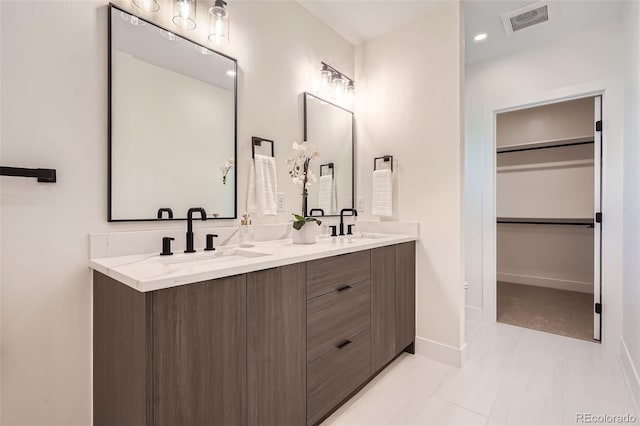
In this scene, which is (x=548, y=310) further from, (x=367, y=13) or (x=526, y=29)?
(x=367, y=13)

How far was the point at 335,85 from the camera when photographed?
250 centimetres

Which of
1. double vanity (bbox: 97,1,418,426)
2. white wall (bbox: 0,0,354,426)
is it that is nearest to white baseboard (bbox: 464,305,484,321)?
double vanity (bbox: 97,1,418,426)

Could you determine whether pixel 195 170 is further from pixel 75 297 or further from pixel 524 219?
pixel 524 219

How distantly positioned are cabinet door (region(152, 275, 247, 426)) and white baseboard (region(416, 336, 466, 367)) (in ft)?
5.30

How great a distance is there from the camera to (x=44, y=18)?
3.79 ft

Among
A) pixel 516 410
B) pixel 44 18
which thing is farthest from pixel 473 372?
pixel 44 18

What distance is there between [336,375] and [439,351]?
3.48 ft

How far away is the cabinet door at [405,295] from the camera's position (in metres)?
2.10

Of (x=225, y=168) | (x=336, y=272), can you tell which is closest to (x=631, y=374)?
(x=336, y=272)

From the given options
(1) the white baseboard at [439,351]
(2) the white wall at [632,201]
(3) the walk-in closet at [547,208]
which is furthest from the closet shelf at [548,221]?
(1) the white baseboard at [439,351]

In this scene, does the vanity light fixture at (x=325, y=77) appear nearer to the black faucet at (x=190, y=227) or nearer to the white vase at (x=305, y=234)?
the white vase at (x=305, y=234)

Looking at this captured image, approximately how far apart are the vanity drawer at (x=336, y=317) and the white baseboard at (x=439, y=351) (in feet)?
2.57

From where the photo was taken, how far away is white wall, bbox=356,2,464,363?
Answer: 85.0 inches

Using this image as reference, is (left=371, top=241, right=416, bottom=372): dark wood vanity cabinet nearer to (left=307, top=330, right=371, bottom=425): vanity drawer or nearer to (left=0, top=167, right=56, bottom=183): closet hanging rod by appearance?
(left=307, top=330, right=371, bottom=425): vanity drawer
